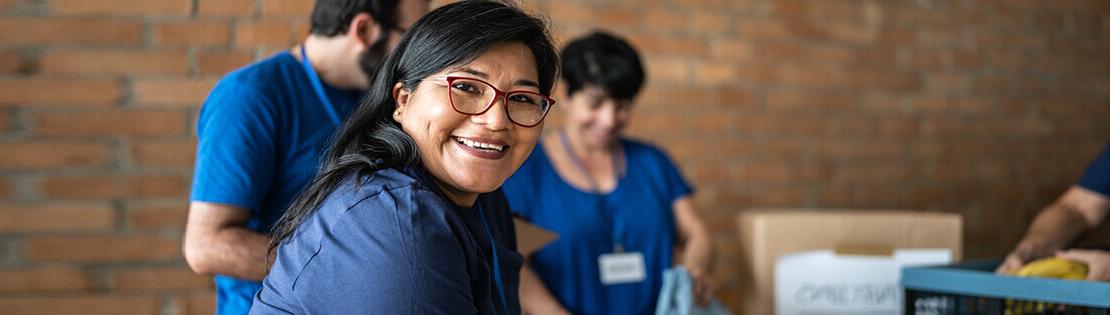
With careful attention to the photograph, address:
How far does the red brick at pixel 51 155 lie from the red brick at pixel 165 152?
6 centimetres

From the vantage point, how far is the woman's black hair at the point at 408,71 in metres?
1.14

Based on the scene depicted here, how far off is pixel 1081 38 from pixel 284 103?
3737 mm

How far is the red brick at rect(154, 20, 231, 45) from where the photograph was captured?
229cm

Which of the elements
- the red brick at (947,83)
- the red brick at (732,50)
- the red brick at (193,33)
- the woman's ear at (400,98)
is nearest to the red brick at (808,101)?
the red brick at (732,50)

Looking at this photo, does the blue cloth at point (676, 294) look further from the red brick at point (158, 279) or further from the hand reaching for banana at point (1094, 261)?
the red brick at point (158, 279)

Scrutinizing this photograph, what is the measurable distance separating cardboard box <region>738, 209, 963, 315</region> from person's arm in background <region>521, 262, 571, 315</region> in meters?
0.74

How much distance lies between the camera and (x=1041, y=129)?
164 inches

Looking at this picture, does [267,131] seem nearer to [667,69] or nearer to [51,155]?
[51,155]

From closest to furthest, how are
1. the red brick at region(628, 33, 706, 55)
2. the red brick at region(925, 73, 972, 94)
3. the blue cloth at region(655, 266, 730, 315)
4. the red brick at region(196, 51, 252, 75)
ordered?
the blue cloth at region(655, 266, 730, 315) → the red brick at region(196, 51, 252, 75) → the red brick at region(628, 33, 706, 55) → the red brick at region(925, 73, 972, 94)

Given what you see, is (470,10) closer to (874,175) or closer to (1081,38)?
(874,175)

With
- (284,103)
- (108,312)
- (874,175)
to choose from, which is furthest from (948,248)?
(108,312)

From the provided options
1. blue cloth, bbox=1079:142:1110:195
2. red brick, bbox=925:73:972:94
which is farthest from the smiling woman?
→ red brick, bbox=925:73:972:94

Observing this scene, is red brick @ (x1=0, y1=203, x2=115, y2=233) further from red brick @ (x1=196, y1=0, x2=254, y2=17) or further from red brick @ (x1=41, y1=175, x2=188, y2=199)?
red brick @ (x1=196, y1=0, x2=254, y2=17)

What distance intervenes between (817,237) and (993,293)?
0.87 m
